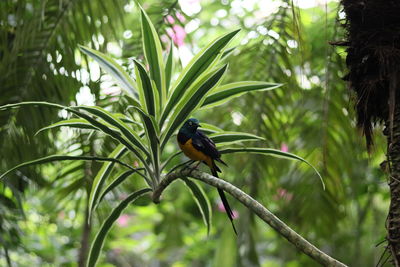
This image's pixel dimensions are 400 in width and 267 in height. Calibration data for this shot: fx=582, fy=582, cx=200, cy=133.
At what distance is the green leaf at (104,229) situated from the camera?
87.7 inches

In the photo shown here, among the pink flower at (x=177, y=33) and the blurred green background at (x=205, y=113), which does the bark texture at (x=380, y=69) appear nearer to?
the blurred green background at (x=205, y=113)

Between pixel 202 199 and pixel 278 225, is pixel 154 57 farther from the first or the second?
pixel 278 225

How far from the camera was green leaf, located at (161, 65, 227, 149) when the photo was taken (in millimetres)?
2004

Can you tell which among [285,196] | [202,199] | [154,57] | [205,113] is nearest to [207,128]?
[202,199]

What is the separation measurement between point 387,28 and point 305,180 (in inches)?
74.4

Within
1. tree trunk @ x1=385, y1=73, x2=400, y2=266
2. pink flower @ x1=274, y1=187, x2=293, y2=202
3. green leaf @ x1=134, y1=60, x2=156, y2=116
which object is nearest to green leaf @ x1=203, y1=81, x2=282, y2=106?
green leaf @ x1=134, y1=60, x2=156, y2=116

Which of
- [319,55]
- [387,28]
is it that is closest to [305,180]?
[319,55]

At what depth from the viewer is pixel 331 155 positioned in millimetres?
3484

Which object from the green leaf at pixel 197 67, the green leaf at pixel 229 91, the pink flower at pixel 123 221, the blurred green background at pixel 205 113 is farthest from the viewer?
the pink flower at pixel 123 221

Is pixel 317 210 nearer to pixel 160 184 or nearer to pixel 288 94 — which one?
pixel 288 94

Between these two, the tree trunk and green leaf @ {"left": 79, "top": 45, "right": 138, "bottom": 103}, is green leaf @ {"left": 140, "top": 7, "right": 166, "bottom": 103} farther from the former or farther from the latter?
the tree trunk

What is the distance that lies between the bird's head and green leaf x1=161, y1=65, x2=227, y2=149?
0.12 feet

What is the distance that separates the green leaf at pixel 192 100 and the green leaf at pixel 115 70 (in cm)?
20

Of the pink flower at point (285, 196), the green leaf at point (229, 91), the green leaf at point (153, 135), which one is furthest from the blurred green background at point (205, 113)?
the green leaf at point (153, 135)
